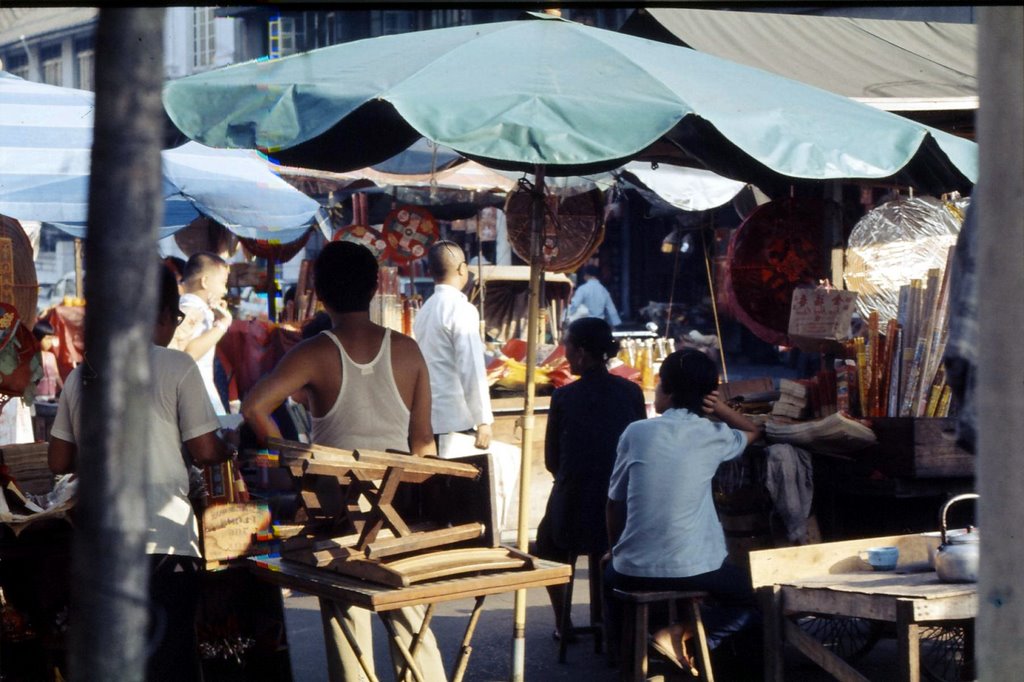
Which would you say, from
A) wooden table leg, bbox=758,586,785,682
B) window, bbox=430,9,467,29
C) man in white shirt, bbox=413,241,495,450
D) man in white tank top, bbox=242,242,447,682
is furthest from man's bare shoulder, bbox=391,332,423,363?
window, bbox=430,9,467,29

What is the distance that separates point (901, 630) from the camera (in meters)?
3.95

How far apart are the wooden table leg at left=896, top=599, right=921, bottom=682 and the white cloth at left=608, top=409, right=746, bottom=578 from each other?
1.05 m

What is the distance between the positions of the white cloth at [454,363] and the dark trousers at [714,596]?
6.45 ft

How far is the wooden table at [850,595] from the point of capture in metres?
3.94

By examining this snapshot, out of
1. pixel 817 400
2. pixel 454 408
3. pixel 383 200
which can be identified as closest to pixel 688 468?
pixel 817 400

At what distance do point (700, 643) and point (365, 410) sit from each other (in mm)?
1667

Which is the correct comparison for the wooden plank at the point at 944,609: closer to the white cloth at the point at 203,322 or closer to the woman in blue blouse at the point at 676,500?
the woman in blue blouse at the point at 676,500

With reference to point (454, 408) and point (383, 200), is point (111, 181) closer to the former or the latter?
point (454, 408)

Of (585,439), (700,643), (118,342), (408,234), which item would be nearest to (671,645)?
(700,643)

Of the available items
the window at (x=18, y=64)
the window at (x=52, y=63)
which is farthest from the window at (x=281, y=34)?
the window at (x=18, y=64)

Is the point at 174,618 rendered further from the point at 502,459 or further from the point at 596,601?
the point at 502,459

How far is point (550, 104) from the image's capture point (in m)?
4.02

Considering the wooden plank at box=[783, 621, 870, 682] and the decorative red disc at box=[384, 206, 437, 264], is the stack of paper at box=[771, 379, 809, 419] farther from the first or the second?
the decorative red disc at box=[384, 206, 437, 264]

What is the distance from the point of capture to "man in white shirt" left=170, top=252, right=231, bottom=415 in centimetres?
718
